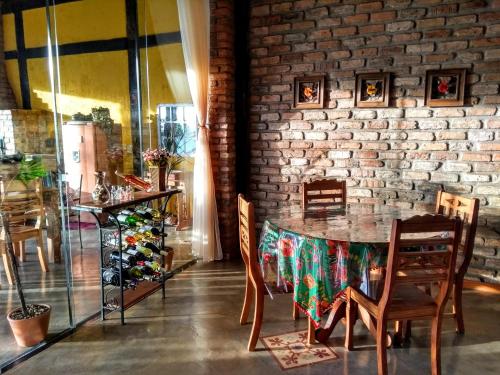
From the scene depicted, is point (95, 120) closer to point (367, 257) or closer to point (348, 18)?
point (348, 18)

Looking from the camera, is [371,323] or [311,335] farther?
[311,335]

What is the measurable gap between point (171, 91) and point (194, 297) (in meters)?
2.19

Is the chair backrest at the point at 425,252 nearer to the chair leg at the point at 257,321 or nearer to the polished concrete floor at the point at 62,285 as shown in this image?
the chair leg at the point at 257,321

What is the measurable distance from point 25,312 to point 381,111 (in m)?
3.19

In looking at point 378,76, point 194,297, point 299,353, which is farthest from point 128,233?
point 378,76

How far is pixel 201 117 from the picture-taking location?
146 inches

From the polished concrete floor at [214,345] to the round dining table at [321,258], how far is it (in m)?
0.34

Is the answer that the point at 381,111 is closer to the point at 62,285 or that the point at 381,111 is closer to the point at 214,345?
the point at 214,345

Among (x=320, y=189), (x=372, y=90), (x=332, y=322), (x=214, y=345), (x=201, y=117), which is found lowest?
(x=214, y=345)

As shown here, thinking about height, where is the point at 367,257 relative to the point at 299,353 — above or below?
above

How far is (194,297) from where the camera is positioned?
10.2 ft

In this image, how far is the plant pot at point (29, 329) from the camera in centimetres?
232

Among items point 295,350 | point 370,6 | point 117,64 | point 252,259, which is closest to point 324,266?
point 252,259

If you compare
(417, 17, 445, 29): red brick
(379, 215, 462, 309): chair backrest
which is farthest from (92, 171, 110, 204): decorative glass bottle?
(417, 17, 445, 29): red brick
